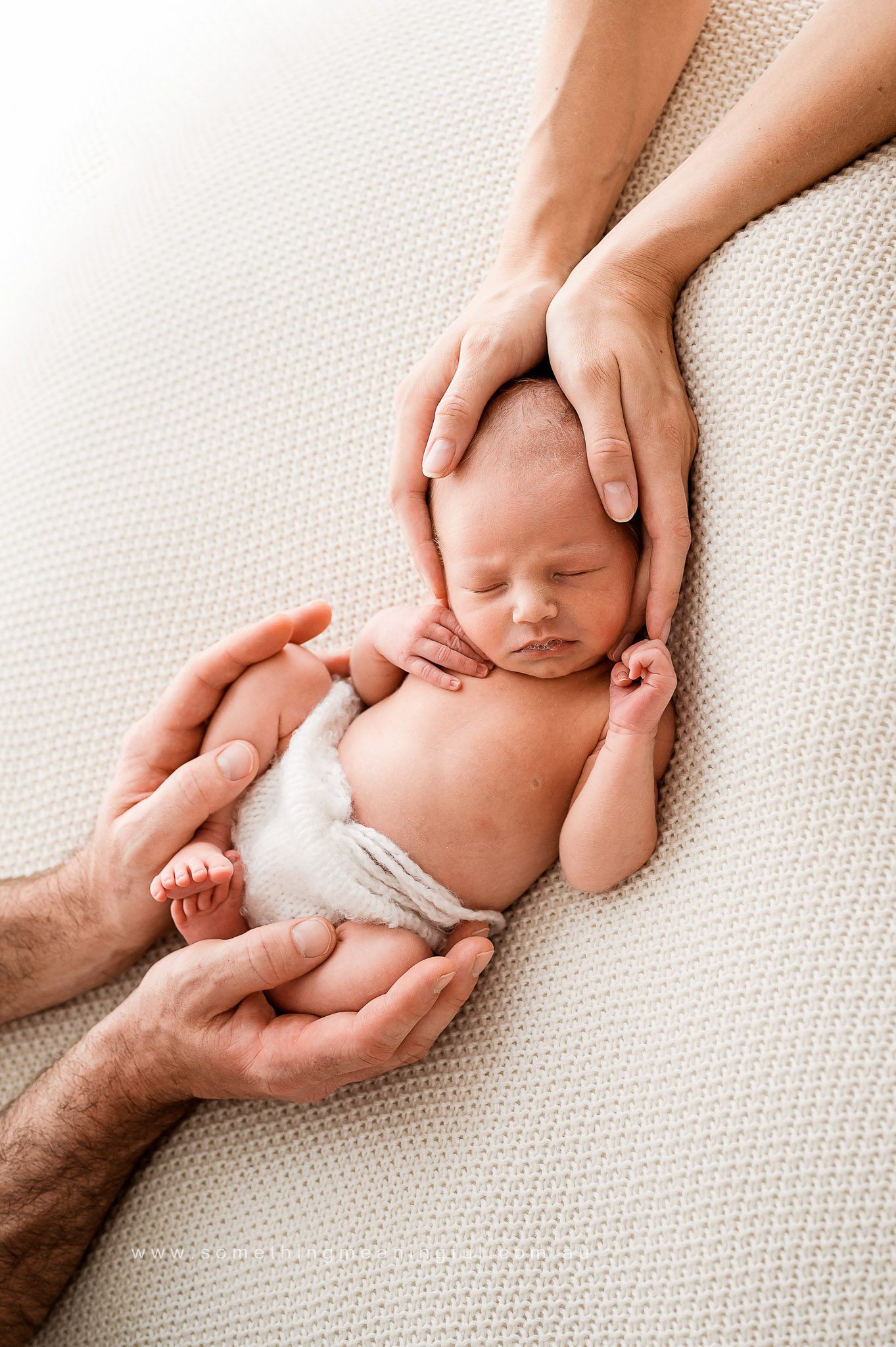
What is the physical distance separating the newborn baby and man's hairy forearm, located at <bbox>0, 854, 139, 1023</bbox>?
0.22 metres

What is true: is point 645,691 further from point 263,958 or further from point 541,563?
point 263,958

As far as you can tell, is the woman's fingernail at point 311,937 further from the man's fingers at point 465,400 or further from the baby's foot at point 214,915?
the man's fingers at point 465,400

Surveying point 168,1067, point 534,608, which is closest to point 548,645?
point 534,608

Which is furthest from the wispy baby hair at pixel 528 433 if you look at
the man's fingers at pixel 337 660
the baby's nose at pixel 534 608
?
the man's fingers at pixel 337 660

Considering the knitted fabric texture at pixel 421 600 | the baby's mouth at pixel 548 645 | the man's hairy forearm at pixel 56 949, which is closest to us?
the knitted fabric texture at pixel 421 600

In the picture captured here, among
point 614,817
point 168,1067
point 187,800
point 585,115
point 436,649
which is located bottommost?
point 168,1067

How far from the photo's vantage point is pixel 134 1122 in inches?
53.2

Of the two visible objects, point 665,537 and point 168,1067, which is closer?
point 665,537

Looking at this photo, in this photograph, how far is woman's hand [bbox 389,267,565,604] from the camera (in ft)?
3.96

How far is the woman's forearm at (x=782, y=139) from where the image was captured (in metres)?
1.15

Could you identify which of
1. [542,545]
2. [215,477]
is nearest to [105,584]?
[215,477]

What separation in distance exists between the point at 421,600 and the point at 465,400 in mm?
383

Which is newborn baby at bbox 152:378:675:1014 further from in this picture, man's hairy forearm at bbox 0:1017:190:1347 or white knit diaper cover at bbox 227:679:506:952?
man's hairy forearm at bbox 0:1017:190:1347

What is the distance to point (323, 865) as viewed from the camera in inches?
50.9
